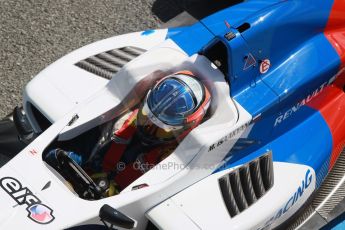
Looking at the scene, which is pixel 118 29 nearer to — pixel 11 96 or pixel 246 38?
pixel 11 96

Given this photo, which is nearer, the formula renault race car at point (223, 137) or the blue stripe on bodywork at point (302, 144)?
the formula renault race car at point (223, 137)

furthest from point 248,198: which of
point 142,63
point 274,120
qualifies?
point 142,63

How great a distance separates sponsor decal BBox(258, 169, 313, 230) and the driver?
2.81ft

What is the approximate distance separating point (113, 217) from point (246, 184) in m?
1.01

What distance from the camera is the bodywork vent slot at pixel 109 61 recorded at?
4.86 metres

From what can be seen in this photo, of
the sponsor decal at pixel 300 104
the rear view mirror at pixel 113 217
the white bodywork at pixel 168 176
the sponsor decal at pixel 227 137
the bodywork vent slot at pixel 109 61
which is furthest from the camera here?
the bodywork vent slot at pixel 109 61

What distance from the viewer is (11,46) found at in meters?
6.24

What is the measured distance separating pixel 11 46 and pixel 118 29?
3.83ft

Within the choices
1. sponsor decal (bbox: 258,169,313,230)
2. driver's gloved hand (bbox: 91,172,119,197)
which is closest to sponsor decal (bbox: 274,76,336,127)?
sponsor decal (bbox: 258,169,313,230)

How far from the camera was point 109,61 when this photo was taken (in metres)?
4.94

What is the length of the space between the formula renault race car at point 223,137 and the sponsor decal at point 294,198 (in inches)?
0.5

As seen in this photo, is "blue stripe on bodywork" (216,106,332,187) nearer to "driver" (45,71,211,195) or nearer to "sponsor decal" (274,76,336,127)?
"sponsor decal" (274,76,336,127)

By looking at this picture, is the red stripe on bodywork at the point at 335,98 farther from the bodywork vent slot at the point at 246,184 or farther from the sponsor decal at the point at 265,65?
the bodywork vent slot at the point at 246,184

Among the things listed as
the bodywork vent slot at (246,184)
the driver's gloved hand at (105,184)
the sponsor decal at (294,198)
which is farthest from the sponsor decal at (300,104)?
the driver's gloved hand at (105,184)
